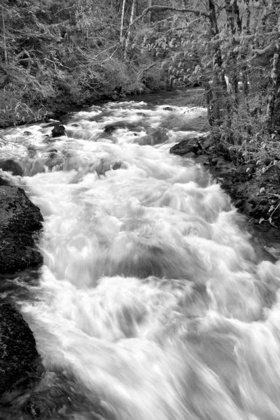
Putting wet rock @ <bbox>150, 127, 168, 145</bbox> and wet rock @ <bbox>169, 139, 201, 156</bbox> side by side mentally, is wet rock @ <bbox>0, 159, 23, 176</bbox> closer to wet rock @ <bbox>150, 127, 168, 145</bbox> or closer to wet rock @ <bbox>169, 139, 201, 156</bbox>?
wet rock @ <bbox>169, 139, 201, 156</bbox>

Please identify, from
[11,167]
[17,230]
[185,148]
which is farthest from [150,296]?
[185,148]

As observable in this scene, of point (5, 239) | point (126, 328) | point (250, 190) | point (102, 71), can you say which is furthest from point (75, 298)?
point (102, 71)

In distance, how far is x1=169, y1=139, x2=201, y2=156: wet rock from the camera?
894cm

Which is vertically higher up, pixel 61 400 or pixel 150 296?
pixel 61 400

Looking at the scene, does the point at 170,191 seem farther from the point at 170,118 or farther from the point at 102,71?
the point at 102,71

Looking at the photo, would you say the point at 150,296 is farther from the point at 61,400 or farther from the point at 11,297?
the point at 61,400

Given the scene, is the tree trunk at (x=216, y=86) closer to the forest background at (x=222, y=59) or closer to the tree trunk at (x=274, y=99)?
the forest background at (x=222, y=59)

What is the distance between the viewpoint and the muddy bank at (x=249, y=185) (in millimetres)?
5895

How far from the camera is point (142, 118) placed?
12.9m

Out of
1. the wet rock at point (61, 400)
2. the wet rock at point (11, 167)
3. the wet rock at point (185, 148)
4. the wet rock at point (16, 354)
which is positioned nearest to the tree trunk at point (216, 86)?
the wet rock at point (185, 148)

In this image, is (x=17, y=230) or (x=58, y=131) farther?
(x=58, y=131)

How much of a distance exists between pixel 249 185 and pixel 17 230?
433 centimetres

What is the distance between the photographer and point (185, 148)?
908 centimetres

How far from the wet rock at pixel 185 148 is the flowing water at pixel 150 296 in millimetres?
506
